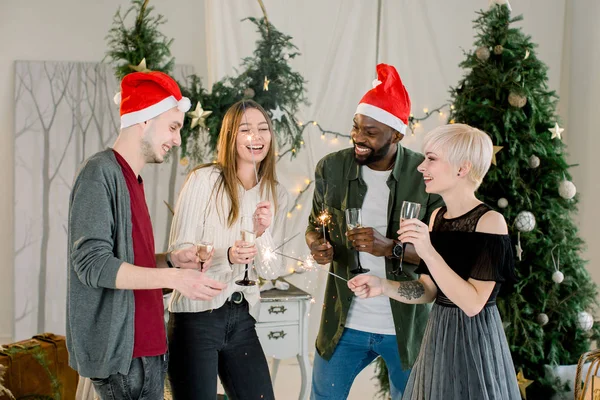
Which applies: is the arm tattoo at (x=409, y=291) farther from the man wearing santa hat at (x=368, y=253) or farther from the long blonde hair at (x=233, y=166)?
the long blonde hair at (x=233, y=166)

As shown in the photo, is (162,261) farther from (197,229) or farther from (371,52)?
(371,52)

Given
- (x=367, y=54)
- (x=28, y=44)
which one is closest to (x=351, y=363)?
(x=367, y=54)

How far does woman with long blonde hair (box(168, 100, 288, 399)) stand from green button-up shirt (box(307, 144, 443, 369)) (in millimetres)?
222

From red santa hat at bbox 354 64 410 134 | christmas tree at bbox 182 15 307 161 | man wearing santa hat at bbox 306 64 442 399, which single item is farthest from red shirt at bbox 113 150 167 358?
christmas tree at bbox 182 15 307 161

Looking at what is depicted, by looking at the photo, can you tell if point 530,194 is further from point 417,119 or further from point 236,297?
point 236,297

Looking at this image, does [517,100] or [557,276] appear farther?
[557,276]

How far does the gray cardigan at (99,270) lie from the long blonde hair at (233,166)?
55 centimetres

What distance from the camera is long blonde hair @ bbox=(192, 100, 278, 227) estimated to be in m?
2.41

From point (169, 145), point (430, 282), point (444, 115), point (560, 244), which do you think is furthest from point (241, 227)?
point (444, 115)

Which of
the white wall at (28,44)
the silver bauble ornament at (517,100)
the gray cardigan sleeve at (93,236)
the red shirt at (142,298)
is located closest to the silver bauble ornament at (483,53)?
the silver bauble ornament at (517,100)

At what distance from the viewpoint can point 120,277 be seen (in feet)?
5.91

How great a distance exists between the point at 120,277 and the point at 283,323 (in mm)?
2040

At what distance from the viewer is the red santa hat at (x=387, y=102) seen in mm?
2625

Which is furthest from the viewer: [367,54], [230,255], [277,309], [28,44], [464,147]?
[28,44]
